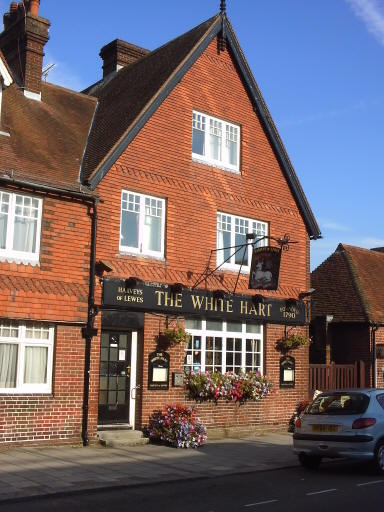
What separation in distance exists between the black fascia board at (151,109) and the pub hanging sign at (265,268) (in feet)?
13.4

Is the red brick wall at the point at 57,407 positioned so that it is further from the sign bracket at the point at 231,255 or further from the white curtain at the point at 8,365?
the sign bracket at the point at 231,255

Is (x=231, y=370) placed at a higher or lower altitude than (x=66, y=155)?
lower

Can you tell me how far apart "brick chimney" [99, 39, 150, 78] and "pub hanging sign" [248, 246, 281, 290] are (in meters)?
9.22

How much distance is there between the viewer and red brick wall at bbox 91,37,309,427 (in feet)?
48.9

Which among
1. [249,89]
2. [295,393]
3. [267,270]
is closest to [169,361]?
[267,270]

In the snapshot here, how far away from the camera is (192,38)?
58.5 feet

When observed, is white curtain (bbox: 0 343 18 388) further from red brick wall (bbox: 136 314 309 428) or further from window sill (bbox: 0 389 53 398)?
red brick wall (bbox: 136 314 309 428)

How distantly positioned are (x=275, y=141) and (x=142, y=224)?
5572mm

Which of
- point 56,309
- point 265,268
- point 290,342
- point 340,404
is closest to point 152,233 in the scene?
point 265,268

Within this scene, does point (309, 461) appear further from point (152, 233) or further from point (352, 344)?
point (352, 344)

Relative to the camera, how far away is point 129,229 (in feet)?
49.6

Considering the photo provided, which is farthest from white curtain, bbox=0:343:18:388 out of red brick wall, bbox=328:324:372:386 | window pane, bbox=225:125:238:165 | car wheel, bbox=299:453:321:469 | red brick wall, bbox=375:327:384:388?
red brick wall, bbox=375:327:384:388

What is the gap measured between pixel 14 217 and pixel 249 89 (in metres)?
8.37

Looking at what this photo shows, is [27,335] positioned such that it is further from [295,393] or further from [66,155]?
[295,393]
